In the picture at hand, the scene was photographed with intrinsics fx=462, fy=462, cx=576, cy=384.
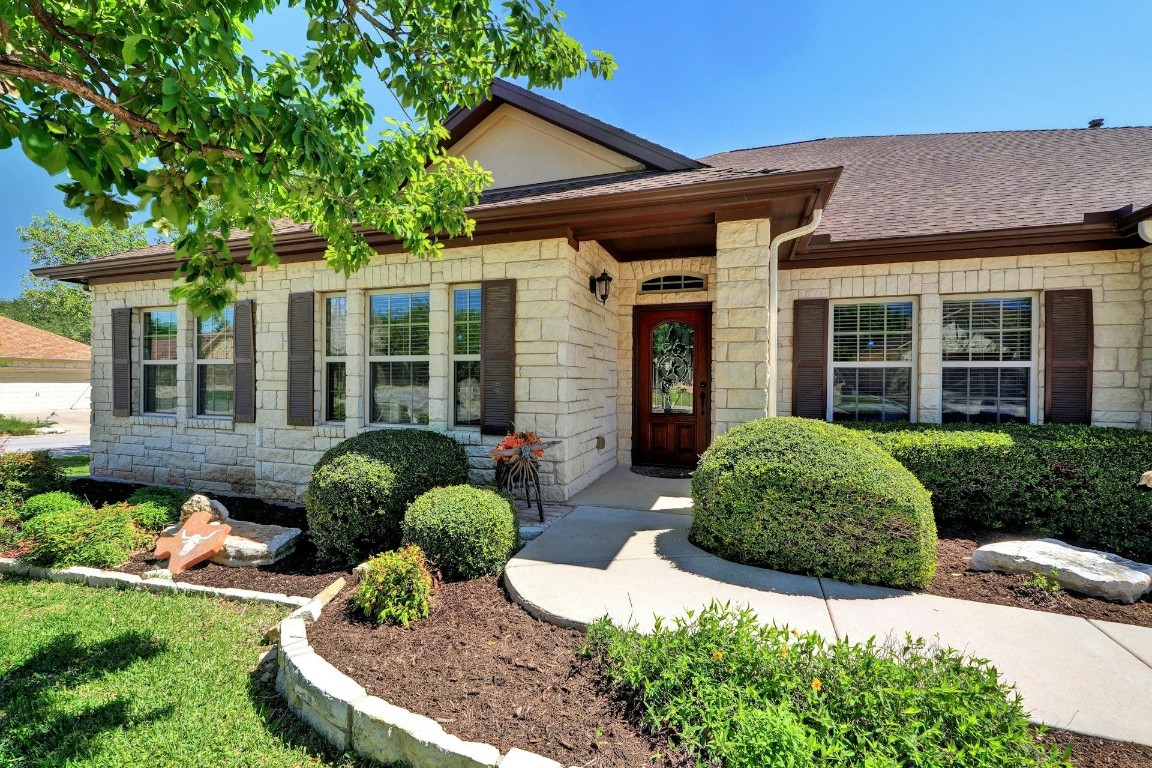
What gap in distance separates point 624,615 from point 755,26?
802 cm

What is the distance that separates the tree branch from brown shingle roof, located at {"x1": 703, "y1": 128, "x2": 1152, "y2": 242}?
444cm

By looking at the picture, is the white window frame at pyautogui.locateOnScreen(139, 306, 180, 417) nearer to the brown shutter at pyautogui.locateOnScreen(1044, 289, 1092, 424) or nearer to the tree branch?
the tree branch

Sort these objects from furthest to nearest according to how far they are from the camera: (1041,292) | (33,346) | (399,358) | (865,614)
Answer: (33,346)
(399,358)
(1041,292)
(865,614)

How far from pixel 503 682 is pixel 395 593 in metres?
0.97

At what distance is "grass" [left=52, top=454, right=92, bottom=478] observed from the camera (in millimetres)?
7527

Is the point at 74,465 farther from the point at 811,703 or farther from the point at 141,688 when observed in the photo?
the point at 811,703

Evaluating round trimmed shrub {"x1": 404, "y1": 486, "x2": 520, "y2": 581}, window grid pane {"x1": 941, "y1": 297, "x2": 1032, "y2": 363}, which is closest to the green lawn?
round trimmed shrub {"x1": 404, "y1": 486, "x2": 520, "y2": 581}

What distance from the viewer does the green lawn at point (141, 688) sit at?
6.93 ft

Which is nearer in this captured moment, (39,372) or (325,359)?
(325,359)

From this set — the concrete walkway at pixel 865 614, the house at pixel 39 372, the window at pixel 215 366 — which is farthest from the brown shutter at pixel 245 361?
the house at pixel 39 372

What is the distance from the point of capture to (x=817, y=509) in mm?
3199

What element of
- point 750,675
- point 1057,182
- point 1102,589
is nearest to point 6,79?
point 750,675

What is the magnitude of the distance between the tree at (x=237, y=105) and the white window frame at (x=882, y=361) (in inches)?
163

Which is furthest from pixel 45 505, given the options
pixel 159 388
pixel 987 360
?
pixel 987 360
